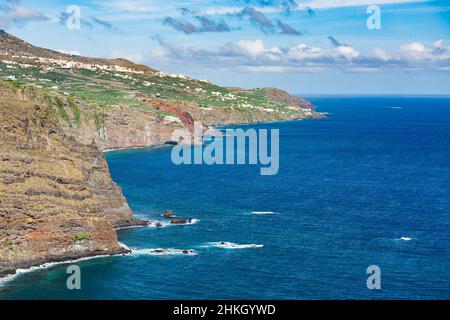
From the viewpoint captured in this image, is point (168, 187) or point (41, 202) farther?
point (168, 187)

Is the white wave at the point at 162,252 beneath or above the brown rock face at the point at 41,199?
beneath

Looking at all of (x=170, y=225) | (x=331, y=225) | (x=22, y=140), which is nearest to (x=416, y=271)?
(x=331, y=225)

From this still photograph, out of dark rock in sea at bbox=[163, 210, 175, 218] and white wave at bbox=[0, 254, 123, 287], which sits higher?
dark rock in sea at bbox=[163, 210, 175, 218]

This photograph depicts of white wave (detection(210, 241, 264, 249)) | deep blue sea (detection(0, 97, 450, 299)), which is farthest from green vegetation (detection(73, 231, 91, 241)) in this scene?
white wave (detection(210, 241, 264, 249))

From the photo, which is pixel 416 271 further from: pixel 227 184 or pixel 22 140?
pixel 227 184

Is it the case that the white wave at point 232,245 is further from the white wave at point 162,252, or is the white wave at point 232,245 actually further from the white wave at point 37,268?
the white wave at point 37,268

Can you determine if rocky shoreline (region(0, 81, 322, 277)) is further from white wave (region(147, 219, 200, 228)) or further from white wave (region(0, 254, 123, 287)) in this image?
white wave (region(147, 219, 200, 228))

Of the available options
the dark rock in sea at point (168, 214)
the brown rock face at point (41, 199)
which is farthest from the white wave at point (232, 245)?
the dark rock in sea at point (168, 214)

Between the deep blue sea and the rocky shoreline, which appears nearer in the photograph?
the deep blue sea
